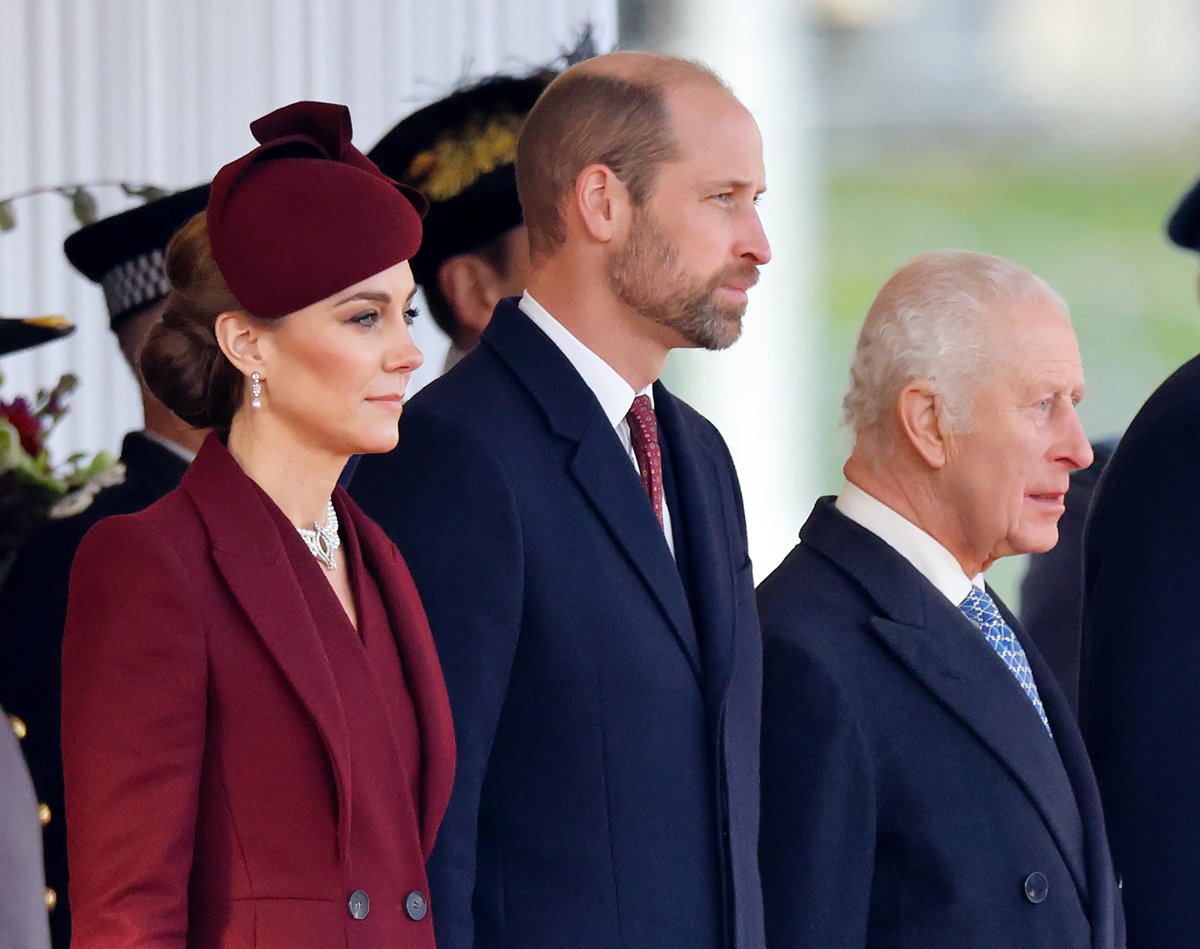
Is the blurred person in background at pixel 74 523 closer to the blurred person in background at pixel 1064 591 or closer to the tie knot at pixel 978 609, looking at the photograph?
the tie knot at pixel 978 609

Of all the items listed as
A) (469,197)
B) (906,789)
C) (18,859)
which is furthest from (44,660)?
(906,789)

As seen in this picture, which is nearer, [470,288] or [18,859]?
[18,859]

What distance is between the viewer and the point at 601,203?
2260 millimetres

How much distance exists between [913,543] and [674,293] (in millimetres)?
461

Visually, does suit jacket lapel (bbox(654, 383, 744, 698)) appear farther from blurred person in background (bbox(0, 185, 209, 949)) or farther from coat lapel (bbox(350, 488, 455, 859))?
→ blurred person in background (bbox(0, 185, 209, 949))

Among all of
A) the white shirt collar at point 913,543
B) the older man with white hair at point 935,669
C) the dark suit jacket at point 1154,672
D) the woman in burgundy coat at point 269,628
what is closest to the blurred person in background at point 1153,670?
the dark suit jacket at point 1154,672

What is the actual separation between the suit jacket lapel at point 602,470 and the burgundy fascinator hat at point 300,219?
1.19 feet

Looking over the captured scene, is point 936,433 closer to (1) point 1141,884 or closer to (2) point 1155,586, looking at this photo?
(2) point 1155,586

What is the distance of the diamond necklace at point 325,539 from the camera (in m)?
1.82

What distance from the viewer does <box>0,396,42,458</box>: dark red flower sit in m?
2.57

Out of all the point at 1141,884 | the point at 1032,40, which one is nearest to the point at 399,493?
the point at 1141,884

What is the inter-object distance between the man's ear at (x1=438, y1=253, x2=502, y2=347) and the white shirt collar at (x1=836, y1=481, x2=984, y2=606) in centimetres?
70

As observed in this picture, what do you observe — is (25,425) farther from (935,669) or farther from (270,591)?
(935,669)

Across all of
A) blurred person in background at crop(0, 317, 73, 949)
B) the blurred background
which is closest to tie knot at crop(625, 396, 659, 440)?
blurred person in background at crop(0, 317, 73, 949)
